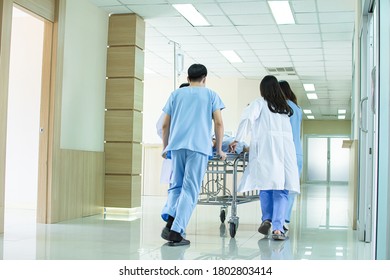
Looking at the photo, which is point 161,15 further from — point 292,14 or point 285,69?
point 285,69

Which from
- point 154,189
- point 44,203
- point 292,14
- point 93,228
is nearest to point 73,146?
point 44,203

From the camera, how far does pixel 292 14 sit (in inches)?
320

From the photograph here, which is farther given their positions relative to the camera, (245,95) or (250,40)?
(245,95)

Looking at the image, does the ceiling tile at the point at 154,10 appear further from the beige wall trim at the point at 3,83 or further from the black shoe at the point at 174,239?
the black shoe at the point at 174,239

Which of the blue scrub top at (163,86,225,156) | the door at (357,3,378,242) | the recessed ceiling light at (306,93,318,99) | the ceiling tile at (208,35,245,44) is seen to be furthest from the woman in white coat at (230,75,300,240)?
the recessed ceiling light at (306,93,318,99)

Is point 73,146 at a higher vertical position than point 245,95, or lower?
lower

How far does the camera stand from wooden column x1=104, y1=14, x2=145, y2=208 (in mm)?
7711

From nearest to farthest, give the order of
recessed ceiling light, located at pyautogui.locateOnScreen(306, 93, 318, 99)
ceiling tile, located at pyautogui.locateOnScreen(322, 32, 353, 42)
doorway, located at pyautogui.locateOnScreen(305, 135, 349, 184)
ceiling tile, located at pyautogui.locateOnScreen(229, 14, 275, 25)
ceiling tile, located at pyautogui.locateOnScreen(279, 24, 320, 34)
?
ceiling tile, located at pyautogui.locateOnScreen(229, 14, 275, 25) → ceiling tile, located at pyautogui.locateOnScreen(279, 24, 320, 34) → ceiling tile, located at pyautogui.locateOnScreen(322, 32, 353, 42) → recessed ceiling light, located at pyautogui.locateOnScreen(306, 93, 318, 99) → doorway, located at pyautogui.locateOnScreen(305, 135, 349, 184)

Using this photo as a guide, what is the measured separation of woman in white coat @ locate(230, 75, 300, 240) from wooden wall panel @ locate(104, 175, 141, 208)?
9.49ft

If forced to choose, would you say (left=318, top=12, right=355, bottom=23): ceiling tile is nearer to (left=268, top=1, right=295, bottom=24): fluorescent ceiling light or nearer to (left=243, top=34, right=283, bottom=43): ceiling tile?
(left=268, top=1, right=295, bottom=24): fluorescent ceiling light

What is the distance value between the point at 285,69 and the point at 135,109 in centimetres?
605

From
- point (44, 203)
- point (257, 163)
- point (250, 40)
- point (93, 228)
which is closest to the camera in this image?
point (257, 163)

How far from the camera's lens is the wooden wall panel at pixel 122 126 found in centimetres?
771

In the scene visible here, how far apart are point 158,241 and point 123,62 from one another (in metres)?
3.70
